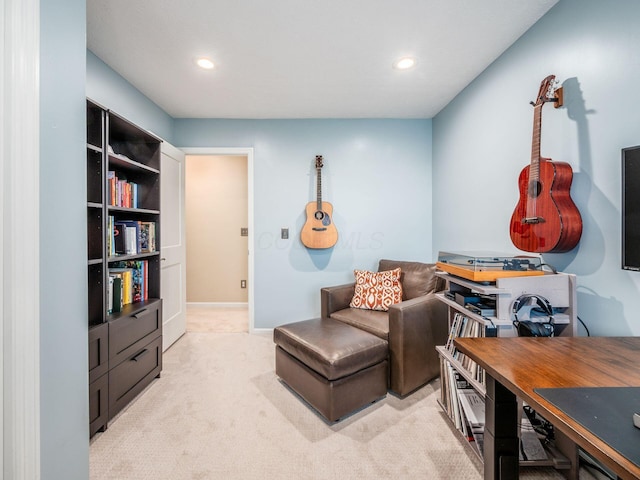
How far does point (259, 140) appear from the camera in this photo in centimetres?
311

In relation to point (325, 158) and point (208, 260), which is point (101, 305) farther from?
point (208, 260)

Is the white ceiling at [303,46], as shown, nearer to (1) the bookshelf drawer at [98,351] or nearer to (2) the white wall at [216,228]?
(2) the white wall at [216,228]

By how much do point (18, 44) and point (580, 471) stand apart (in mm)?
2752

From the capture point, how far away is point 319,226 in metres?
3.02

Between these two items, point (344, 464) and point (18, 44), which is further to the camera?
point (344, 464)

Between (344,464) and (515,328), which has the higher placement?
(515,328)

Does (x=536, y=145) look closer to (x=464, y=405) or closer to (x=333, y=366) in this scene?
(x=464, y=405)

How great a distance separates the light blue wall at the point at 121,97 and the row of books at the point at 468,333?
2683 mm

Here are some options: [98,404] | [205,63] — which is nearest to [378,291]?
[98,404]

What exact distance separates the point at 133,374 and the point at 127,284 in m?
0.62

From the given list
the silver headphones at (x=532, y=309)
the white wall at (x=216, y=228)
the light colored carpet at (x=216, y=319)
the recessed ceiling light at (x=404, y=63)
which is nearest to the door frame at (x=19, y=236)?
the silver headphones at (x=532, y=309)

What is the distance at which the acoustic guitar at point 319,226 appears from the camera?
3.02 m

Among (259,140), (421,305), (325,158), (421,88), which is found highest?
(421,88)

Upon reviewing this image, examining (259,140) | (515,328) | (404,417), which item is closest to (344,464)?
(404,417)
